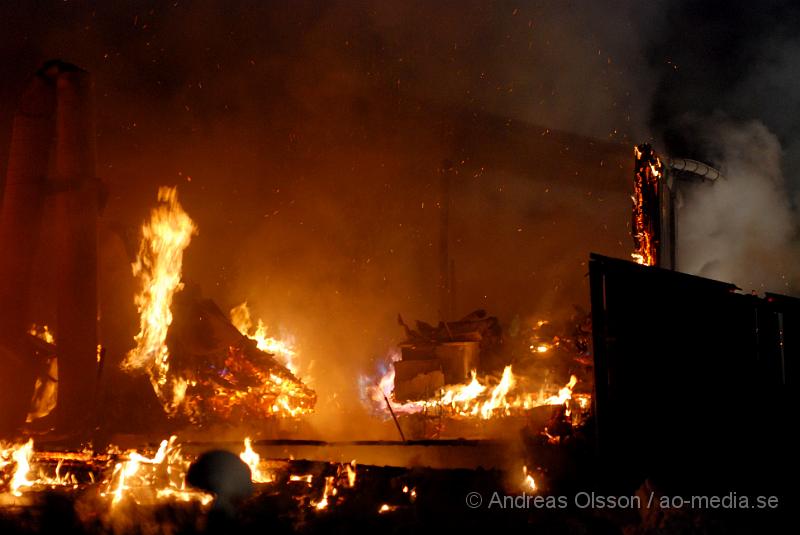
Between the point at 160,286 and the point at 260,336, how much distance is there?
9.65 feet

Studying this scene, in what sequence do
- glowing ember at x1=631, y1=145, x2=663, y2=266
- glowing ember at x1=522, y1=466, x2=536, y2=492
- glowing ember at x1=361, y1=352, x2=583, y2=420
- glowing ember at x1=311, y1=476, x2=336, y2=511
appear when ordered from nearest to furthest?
glowing ember at x1=311, y1=476, x2=336, y2=511 → glowing ember at x1=522, y1=466, x2=536, y2=492 → glowing ember at x1=361, y1=352, x2=583, y2=420 → glowing ember at x1=631, y1=145, x2=663, y2=266

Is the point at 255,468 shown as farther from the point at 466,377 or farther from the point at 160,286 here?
the point at 160,286

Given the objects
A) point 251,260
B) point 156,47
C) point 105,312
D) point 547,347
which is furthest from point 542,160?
point 105,312

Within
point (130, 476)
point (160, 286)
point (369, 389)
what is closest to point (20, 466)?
point (130, 476)

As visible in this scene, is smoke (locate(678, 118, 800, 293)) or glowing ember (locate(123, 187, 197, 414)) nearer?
glowing ember (locate(123, 187, 197, 414))

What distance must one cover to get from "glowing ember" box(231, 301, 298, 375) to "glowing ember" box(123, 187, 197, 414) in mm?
2082

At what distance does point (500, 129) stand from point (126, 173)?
9.60 metres

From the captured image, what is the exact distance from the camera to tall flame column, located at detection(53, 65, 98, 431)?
9938mm

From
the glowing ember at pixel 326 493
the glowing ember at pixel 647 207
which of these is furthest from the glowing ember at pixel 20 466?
the glowing ember at pixel 647 207

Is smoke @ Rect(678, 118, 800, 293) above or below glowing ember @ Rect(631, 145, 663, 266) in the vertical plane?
above

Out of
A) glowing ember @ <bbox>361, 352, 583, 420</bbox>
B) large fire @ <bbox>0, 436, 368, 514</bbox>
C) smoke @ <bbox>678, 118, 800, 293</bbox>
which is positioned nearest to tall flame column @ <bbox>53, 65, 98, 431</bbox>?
large fire @ <bbox>0, 436, 368, 514</bbox>

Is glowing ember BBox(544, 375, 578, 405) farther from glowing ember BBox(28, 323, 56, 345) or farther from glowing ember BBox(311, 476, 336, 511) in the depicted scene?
glowing ember BBox(28, 323, 56, 345)

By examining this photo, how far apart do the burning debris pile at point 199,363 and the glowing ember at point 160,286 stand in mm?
19

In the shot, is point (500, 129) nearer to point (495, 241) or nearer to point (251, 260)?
point (495, 241)
